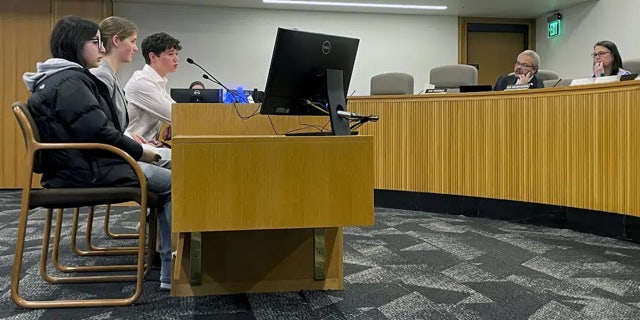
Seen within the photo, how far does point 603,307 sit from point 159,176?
5.81 feet

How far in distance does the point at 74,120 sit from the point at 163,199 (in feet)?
1.49

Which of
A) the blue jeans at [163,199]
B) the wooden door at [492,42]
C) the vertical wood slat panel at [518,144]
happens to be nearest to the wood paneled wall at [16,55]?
the vertical wood slat panel at [518,144]

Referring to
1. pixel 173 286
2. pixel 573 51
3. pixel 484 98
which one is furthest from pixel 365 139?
pixel 573 51

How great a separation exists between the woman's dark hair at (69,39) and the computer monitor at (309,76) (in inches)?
32.4

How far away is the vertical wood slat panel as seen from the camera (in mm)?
3506

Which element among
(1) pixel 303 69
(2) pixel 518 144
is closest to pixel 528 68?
(2) pixel 518 144

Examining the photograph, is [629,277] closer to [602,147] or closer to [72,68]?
[602,147]

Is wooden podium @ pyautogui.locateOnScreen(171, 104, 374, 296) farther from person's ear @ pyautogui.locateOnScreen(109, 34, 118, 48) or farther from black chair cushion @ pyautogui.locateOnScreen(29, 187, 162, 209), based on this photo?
person's ear @ pyautogui.locateOnScreen(109, 34, 118, 48)

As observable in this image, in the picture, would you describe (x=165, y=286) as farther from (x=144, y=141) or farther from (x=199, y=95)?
(x=199, y=95)

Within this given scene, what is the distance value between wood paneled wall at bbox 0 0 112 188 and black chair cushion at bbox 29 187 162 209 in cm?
521

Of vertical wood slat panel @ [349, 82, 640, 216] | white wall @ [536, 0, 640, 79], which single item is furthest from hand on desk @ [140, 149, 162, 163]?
white wall @ [536, 0, 640, 79]

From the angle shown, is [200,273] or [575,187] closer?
[200,273]

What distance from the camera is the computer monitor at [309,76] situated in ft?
6.62

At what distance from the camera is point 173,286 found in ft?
7.61
